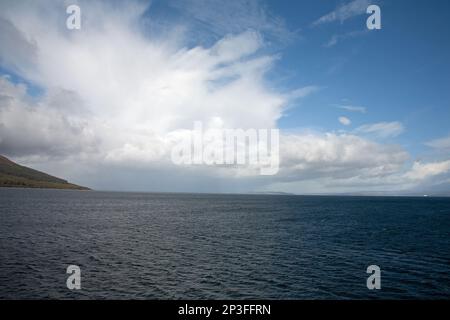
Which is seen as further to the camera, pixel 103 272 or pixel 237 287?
pixel 103 272

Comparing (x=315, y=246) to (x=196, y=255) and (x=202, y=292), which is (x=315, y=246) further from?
(x=202, y=292)

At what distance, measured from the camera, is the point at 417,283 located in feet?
129

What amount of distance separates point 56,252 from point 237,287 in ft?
112

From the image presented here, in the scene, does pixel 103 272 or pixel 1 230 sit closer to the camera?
pixel 103 272

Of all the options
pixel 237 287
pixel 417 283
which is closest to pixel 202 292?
pixel 237 287
